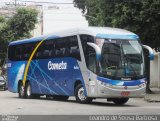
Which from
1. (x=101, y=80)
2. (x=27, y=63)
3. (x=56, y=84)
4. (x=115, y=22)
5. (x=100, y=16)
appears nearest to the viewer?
(x=101, y=80)

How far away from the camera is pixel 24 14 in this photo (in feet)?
182

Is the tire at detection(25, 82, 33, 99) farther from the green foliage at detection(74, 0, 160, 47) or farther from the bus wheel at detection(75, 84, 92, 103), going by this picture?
the green foliage at detection(74, 0, 160, 47)

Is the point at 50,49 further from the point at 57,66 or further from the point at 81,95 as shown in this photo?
the point at 81,95

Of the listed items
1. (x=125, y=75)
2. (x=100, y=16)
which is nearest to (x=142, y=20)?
(x=100, y=16)

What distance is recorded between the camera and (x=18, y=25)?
56812mm

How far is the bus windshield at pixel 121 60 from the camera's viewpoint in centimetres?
2278

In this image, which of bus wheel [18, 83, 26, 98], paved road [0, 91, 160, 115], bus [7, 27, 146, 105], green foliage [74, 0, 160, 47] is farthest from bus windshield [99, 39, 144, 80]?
bus wheel [18, 83, 26, 98]

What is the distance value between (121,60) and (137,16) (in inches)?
353

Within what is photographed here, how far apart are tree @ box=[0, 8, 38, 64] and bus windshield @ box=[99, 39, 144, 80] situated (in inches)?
1296

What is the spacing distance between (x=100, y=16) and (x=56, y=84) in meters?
8.98

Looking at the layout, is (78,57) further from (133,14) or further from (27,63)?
(133,14)

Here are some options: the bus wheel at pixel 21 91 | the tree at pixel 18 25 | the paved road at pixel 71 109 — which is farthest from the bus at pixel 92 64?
the tree at pixel 18 25

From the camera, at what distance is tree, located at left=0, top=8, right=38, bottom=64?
55.6 meters

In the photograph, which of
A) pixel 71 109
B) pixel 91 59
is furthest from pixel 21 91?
pixel 71 109
